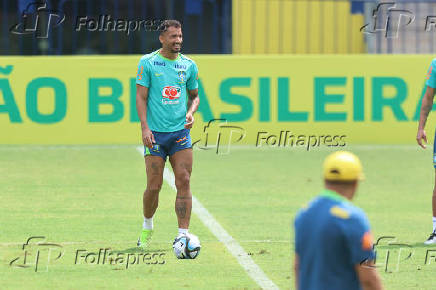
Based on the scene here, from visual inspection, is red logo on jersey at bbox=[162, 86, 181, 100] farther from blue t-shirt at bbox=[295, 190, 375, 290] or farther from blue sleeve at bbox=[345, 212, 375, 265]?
blue sleeve at bbox=[345, 212, 375, 265]

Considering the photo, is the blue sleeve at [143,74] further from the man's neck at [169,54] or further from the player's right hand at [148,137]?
the player's right hand at [148,137]

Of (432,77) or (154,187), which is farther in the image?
(432,77)

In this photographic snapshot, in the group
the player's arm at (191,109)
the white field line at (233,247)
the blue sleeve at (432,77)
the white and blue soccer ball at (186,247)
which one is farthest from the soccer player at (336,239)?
the blue sleeve at (432,77)

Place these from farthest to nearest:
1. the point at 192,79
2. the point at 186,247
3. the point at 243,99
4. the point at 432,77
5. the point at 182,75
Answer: the point at 243,99 → the point at 432,77 → the point at 192,79 → the point at 182,75 → the point at 186,247

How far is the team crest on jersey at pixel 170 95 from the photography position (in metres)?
9.96

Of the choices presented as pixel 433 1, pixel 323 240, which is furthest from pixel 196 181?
pixel 323 240

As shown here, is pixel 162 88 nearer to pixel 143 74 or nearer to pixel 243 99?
pixel 143 74

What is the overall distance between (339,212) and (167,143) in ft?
15.9

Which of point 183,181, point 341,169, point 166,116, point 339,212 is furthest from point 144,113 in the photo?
point 339,212

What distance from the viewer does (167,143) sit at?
32.7 feet

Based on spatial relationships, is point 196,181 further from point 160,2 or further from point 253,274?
point 160,2

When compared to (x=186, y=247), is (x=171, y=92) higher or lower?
higher

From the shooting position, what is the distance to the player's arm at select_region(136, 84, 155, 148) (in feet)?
32.2

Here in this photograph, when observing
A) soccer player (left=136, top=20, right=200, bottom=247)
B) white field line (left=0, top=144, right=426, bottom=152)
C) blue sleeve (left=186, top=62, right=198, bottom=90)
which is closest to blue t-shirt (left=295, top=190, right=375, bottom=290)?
soccer player (left=136, top=20, right=200, bottom=247)
